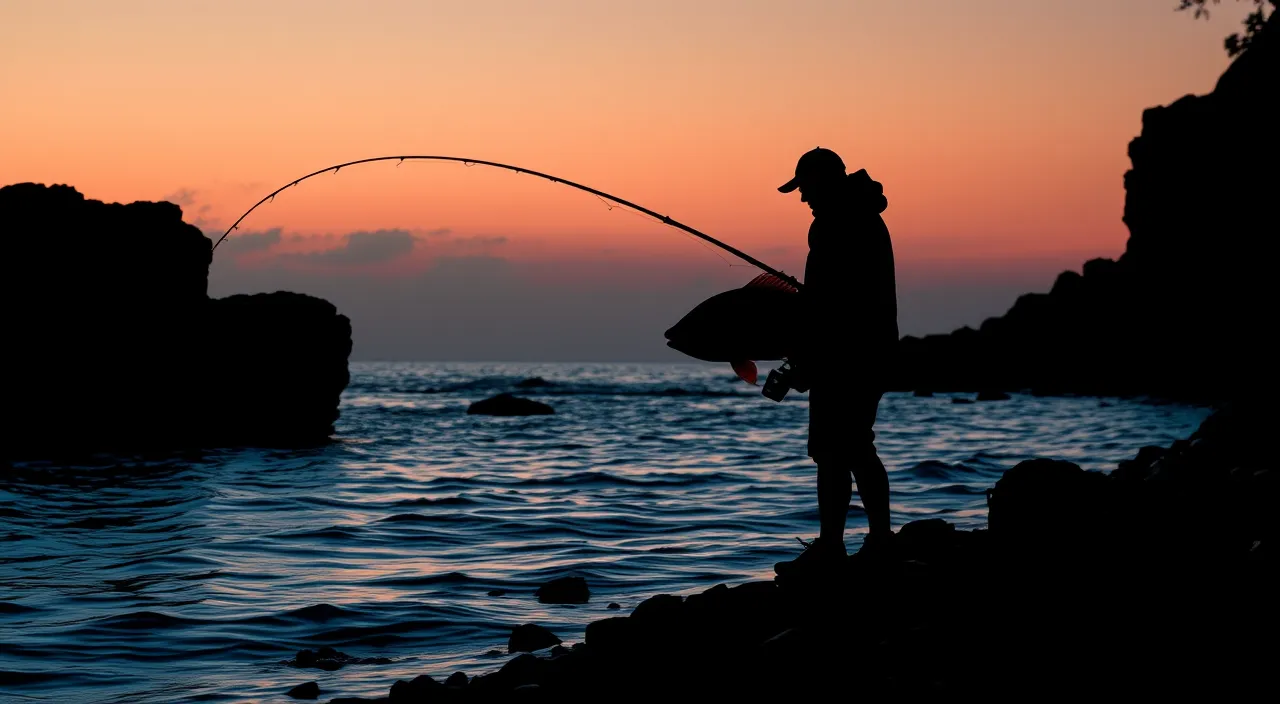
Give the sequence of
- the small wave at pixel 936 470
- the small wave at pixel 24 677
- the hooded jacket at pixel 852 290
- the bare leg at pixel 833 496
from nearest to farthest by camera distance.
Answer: the hooded jacket at pixel 852 290 < the bare leg at pixel 833 496 < the small wave at pixel 24 677 < the small wave at pixel 936 470

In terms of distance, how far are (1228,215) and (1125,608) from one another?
51212mm

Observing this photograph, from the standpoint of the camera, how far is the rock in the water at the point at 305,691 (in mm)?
5992

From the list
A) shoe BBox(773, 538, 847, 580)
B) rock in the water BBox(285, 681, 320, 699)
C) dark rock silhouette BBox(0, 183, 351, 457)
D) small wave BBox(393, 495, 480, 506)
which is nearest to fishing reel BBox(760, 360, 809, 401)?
shoe BBox(773, 538, 847, 580)

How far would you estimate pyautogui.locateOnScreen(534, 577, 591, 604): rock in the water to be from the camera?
8641 millimetres

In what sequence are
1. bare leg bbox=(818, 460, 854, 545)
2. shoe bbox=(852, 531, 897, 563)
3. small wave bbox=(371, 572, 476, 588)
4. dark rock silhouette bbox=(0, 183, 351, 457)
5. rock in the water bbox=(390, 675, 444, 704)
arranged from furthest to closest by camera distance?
dark rock silhouette bbox=(0, 183, 351, 457) < small wave bbox=(371, 572, 476, 588) < shoe bbox=(852, 531, 897, 563) < bare leg bbox=(818, 460, 854, 545) < rock in the water bbox=(390, 675, 444, 704)

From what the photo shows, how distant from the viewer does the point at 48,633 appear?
752 centimetres

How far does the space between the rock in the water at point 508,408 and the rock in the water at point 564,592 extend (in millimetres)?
→ 33325

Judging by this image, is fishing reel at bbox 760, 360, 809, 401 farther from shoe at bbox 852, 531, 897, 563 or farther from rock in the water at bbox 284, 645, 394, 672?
rock in the water at bbox 284, 645, 394, 672

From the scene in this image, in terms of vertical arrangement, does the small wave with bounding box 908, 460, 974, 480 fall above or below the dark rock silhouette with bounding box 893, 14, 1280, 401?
below

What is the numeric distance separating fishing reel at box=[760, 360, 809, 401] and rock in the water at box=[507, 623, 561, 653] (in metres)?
2.14

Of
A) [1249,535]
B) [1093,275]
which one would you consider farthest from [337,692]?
[1093,275]

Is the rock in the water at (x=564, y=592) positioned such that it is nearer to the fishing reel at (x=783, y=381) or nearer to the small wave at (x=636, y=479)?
the fishing reel at (x=783, y=381)

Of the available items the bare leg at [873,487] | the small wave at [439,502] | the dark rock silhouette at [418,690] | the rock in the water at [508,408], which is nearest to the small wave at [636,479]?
the small wave at [439,502]

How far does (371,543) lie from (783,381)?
260 inches
